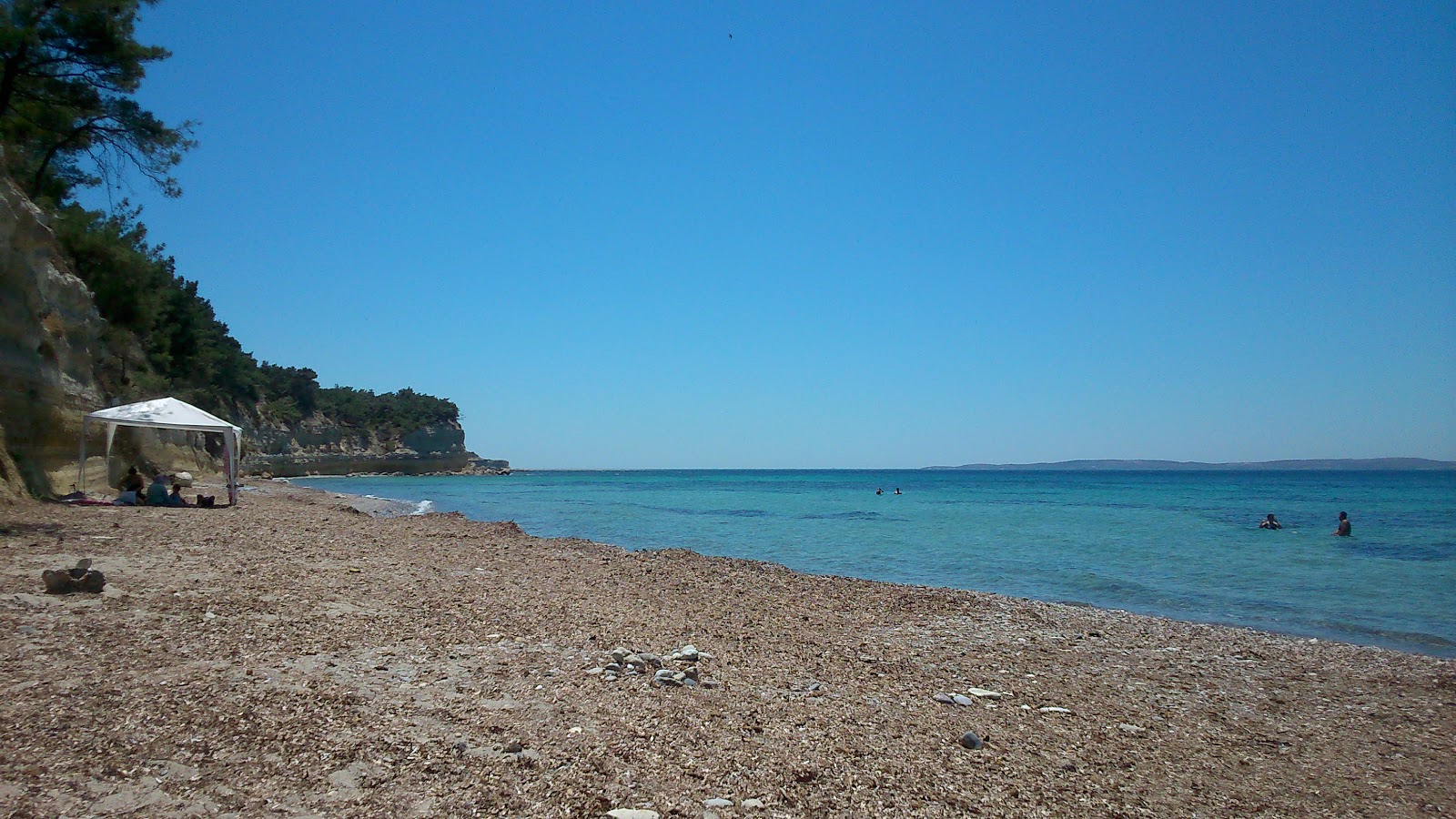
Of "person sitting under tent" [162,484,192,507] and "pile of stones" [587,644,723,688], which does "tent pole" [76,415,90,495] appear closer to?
"person sitting under tent" [162,484,192,507]

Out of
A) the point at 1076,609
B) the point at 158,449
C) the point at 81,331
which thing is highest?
the point at 81,331

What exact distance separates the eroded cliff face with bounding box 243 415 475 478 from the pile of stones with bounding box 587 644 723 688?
6536cm

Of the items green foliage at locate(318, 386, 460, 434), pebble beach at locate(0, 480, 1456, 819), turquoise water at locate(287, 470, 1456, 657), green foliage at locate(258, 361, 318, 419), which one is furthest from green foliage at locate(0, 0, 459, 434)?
green foliage at locate(318, 386, 460, 434)

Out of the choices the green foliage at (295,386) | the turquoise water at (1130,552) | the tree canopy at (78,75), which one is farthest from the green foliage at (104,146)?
the green foliage at (295,386)

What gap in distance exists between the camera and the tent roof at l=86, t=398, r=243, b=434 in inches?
683

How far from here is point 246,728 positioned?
4637mm

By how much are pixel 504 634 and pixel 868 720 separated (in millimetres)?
3785

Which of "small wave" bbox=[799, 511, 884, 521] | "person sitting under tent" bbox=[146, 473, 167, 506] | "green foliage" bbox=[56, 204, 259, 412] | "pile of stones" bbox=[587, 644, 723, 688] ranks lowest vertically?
"small wave" bbox=[799, 511, 884, 521]

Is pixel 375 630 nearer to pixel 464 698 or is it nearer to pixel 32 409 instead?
pixel 464 698

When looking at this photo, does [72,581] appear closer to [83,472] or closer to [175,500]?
[83,472]

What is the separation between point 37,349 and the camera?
1577 centimetres

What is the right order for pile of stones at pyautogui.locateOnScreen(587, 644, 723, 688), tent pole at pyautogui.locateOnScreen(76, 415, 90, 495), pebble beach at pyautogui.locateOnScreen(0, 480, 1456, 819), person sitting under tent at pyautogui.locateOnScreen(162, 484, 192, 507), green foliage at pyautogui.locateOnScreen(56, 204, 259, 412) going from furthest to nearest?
green foliage at pyautogui.locateOnScreen(56, 204, 259, 412), person sitting under tent at pyautogui.locateOnScreen(162, 484, 192, 507), tent pole at pyautogui.locateOnScreen(76, 415, 90, 495), pile of stones at pyautogui.locateOnScreen(587, 644, 723, 688), pebble beach at pyautogui.locateOnScreen(0, 480, 1456, 819)

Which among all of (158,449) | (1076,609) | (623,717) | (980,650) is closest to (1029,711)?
(980,650)

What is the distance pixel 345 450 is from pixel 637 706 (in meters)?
105
